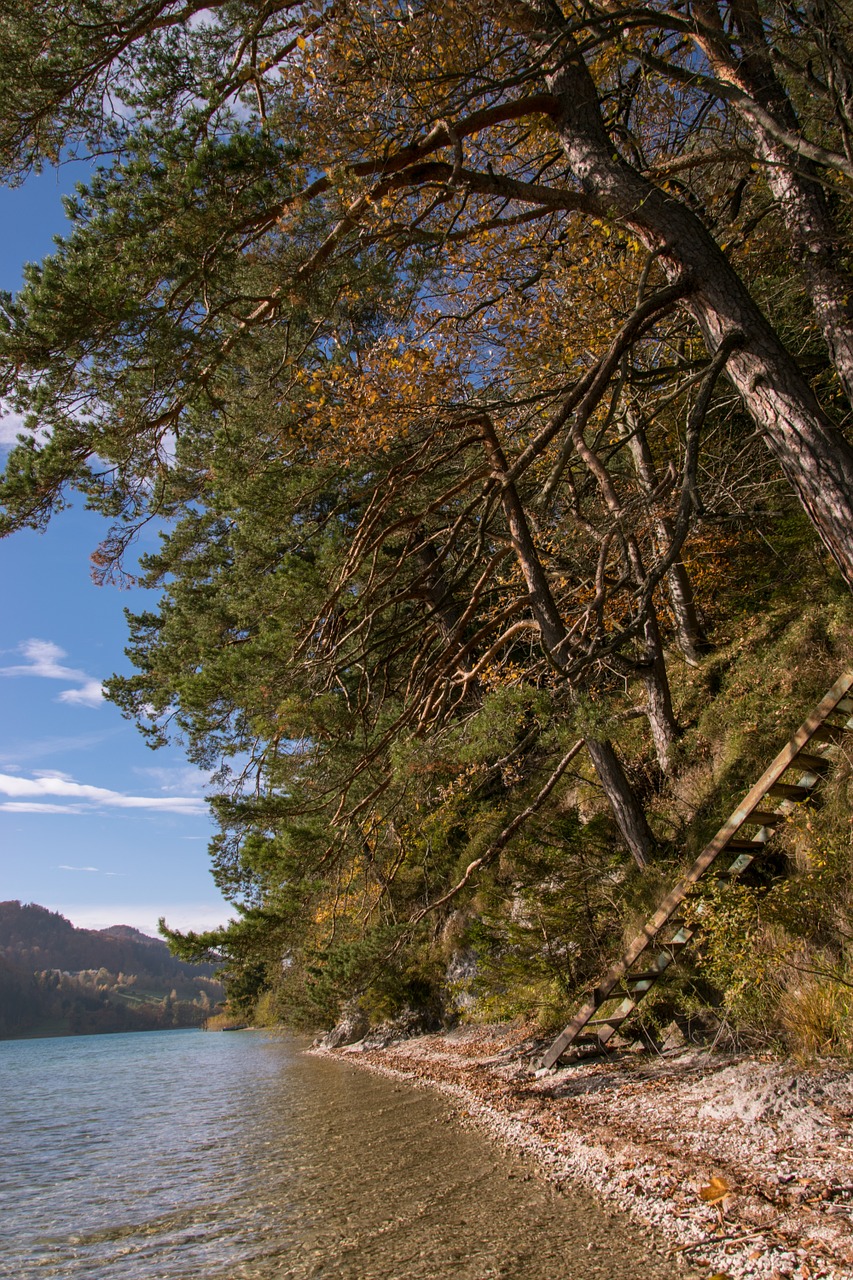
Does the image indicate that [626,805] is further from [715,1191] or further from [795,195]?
[795,195]

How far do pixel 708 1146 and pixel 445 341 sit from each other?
774 cm

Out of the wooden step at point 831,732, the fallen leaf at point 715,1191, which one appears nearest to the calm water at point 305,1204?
the fallen leaf at point 715,1191

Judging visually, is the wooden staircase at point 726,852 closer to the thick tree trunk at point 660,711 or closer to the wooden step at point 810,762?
the wooden step at point 810,762

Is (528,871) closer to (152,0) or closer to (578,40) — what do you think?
(578,40)

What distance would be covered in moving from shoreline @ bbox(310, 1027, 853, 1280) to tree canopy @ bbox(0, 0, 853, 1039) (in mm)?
2212

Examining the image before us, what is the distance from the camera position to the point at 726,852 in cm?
657

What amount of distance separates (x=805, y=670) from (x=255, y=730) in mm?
6815

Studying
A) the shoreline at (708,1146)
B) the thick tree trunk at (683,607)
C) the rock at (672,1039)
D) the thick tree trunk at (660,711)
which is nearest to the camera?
the shoreline at (708,1146)

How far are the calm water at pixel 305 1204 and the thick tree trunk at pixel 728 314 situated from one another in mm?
4035

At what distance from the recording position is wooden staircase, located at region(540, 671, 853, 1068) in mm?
5879

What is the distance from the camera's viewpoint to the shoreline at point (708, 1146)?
330 centimetres

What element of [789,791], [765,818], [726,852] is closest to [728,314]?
[789,791]

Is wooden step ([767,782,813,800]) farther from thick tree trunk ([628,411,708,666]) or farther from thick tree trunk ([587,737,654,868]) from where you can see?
thick tree trunk ([628,411,708,666])

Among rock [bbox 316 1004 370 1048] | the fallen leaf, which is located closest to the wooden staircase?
the fallen leaf
